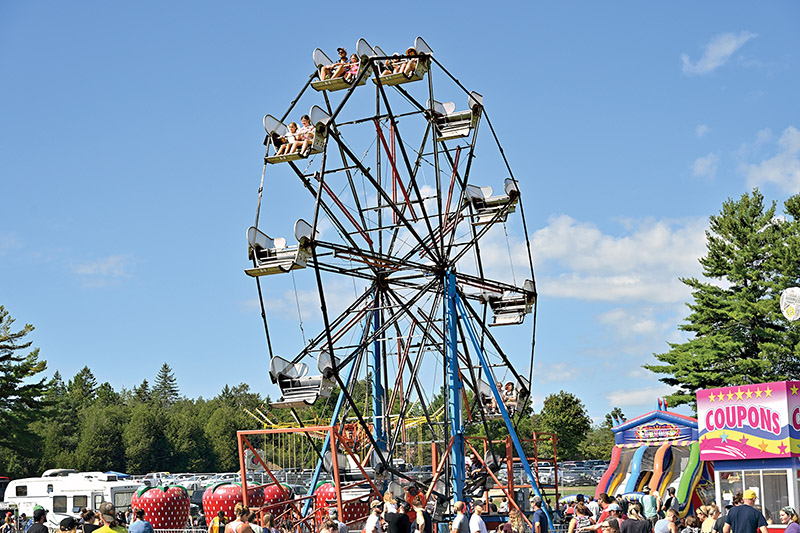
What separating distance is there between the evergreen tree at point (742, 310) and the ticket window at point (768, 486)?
2221 centimetres

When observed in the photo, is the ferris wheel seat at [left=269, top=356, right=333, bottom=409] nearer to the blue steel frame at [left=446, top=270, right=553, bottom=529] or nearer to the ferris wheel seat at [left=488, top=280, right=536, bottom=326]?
the blue steel frame at [left=446, top=270, right=553, bottom=529]

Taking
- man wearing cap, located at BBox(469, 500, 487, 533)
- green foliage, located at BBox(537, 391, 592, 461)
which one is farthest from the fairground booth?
green foliage, located at BBox(537, 391, 592, 461)

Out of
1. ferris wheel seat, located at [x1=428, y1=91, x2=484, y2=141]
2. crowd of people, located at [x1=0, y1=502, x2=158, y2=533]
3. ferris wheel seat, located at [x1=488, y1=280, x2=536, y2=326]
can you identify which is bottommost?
crowd of people, located at [x1=0, y1=502, x2=158, y2=533]

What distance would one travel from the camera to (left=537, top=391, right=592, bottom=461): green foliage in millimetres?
67312

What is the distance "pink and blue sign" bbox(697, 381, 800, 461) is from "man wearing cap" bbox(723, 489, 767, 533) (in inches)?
366

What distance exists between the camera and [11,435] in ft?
181

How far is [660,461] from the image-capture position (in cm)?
2850

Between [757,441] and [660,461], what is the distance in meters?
7.09

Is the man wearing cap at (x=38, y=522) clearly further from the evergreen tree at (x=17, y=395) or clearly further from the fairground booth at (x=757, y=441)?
the evergreen tree at (x=17, y=395)

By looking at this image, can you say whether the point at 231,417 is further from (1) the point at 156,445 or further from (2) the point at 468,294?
(2) the point at 468,294

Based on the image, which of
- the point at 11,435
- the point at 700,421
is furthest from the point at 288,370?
the point at 11,435

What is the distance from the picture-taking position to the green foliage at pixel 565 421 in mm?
67312

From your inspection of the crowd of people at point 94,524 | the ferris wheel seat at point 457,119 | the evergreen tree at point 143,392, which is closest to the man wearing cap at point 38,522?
the crowd of people at point 94,524

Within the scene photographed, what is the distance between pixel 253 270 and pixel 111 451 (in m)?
65.6
